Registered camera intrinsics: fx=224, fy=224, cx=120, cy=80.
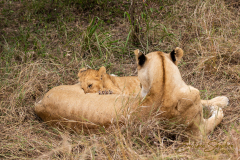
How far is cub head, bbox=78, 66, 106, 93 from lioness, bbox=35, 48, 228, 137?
45 cm

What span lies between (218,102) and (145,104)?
1462 mm

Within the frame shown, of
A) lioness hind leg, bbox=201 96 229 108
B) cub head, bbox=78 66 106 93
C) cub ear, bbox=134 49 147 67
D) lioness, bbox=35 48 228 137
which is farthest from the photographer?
cub head, bbox=78 66 106 93

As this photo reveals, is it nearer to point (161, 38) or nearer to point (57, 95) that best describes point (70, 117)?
point (57, 95)

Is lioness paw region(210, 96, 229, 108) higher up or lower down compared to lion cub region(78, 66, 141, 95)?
lower down

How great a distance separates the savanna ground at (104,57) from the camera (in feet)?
9.05

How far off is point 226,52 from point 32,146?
3.71 metres

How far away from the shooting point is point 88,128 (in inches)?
117

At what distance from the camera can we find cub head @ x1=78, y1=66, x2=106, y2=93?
386 centimetres

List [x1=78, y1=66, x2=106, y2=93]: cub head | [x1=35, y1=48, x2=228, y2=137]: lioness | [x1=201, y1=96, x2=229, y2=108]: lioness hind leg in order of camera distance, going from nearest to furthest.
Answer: [x1=35, y1=48, x2=228, y2=137]: lioness, [x1=201, y1=96, x2=229, y2=108]: lioness hind leg, [x1=78, y1=66, x2=106, y2=93]: cub head

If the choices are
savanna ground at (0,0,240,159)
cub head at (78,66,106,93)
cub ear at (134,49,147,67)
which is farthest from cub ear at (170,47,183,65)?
cub head at (78,66,106,93)

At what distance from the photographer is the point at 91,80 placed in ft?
13.1

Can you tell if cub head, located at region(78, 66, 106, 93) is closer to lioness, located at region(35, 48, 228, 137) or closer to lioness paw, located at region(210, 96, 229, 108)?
lioness, located at region(35, 48, 228, 137)

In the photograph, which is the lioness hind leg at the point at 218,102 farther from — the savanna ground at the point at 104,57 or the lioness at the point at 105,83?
the lioness at the point at 105,83

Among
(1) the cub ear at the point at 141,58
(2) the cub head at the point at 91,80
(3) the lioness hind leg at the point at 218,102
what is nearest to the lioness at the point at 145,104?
(1) the cub ear at the point at 141,58
